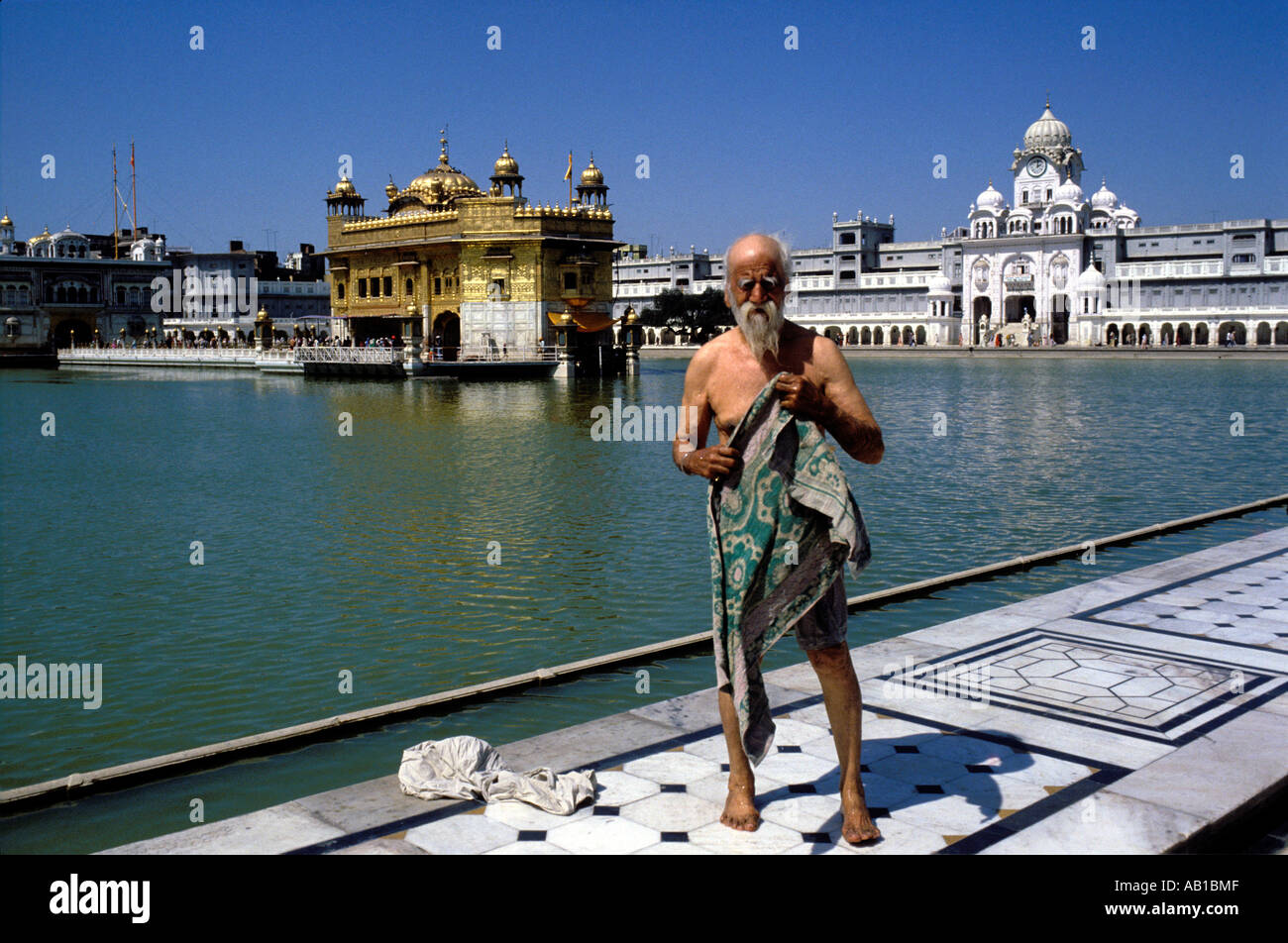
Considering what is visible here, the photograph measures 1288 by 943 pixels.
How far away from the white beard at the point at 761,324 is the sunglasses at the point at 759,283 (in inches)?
1.5

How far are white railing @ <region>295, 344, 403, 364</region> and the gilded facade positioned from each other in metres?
2.56

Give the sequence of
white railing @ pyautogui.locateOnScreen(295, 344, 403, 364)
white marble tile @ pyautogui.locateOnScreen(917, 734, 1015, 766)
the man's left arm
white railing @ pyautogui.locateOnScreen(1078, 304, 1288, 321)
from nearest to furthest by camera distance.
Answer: the man's left arm, white marble tile @ pyautogui.locateOnScreen(917, 734, 1015, 766), white railing @ pyautogui.locateOnScreen(295, 344, 403, 364), white railing @ pyautogui.locateOnScreen(1078, 304, 1288, 321)

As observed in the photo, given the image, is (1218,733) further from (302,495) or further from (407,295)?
(407,295)

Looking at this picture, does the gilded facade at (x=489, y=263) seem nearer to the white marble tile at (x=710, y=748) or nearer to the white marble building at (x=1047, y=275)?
the white marble building at (x=1047, y=275)

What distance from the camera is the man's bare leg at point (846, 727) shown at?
4.09 m

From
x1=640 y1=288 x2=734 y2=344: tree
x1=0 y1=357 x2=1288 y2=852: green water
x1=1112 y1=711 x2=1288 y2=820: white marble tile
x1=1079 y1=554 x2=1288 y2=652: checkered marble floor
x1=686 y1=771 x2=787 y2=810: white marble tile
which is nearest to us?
x1=1112 y1=711 x2=1288 y2=820: white marble tile

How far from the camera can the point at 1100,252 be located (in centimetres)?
8394

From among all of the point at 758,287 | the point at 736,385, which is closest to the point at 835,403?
the point at 736,385

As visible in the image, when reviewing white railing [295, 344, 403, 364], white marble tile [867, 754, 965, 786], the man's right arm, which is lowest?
white marble tile [867, 754, 965, 786]

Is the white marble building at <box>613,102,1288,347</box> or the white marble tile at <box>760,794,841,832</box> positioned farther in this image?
the white marble building at <box>613,102,1288,347</box>

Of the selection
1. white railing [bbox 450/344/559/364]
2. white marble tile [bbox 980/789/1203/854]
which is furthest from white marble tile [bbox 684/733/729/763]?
white railing [bbox 450/344/559/364]

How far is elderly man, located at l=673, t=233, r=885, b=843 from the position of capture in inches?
159

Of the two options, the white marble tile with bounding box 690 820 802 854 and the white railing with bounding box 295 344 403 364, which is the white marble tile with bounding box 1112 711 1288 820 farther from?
the white railing with bounding box 295 344 403 364

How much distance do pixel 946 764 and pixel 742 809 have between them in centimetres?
114
